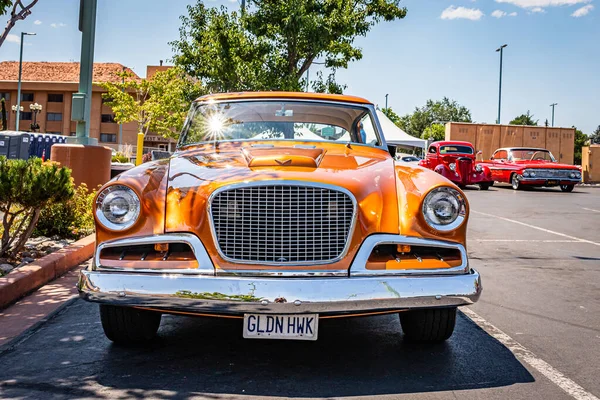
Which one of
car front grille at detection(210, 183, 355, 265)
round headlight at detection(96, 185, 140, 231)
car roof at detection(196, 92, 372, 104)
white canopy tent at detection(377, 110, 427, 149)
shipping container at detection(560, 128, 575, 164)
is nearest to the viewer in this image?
car front grille at detection(210, 183, 355, 265)

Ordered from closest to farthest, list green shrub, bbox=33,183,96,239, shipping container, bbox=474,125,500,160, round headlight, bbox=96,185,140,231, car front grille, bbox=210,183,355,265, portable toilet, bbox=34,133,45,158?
car front grille, bbox=210,183,355,265 < round headlight, bbox=96,185,140,231 < green shrub, bbox=33,183,96,239 < portable toilet, bbox=34,133,45,158 < shipping container, bbox=474,125,500,160

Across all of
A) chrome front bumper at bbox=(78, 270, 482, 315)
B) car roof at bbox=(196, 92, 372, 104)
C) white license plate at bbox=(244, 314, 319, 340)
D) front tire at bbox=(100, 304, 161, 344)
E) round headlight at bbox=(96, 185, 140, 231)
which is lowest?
front tire at bbox=(100, 304, 161, 344)

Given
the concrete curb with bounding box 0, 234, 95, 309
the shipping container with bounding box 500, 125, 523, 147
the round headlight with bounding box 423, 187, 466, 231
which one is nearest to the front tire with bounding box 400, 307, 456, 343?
the round headlight with bounding box 423, 187, 466, 231

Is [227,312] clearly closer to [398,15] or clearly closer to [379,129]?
[379,129]

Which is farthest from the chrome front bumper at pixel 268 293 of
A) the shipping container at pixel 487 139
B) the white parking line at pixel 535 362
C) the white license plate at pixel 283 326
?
the shipping container at pixel 487 139

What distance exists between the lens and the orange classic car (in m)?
3.28

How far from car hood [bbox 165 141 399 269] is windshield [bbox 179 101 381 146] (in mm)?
843

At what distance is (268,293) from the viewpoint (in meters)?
3.22

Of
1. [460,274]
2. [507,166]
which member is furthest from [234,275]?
[507,166]

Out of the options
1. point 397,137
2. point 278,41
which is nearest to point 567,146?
point 397,137

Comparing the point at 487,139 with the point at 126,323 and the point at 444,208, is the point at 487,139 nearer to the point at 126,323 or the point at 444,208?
the point at 444,208

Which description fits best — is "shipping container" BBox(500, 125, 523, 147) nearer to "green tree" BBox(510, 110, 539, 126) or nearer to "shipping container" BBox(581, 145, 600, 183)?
"shipping container" BBox(581, 145, 600, 183)

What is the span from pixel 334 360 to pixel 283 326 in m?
0.59

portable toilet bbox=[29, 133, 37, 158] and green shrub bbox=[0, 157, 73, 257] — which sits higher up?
portable toilet bbox=[29, 133, 37, 158]
